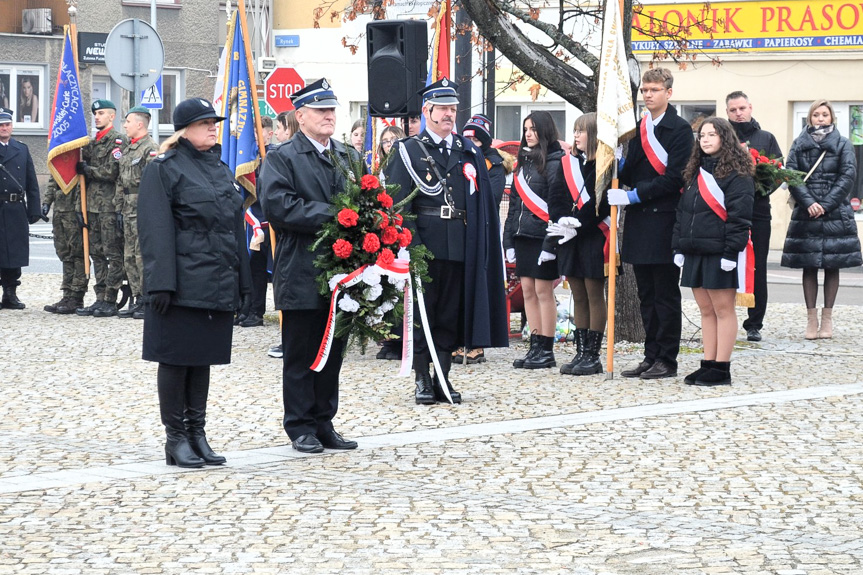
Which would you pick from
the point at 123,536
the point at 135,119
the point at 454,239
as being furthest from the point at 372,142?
the point at 123,536

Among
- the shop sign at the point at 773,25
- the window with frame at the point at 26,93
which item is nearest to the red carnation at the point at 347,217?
the shop sign at the point at 773,25

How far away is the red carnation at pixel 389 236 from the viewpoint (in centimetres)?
821

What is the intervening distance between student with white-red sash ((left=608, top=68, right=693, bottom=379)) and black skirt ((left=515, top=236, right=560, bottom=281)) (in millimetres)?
632

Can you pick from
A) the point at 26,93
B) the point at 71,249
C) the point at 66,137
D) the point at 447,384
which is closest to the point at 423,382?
the point at 447,384

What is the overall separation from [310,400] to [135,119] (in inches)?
294

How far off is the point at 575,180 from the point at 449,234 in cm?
202

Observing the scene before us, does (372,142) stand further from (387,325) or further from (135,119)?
(387,325)

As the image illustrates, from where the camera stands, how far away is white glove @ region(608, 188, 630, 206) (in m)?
11.2

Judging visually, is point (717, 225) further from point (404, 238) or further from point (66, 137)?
point (66, 137)

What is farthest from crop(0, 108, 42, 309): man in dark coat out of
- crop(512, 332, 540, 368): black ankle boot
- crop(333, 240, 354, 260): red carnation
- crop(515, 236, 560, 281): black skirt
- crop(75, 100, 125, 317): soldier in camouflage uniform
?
crop(333, 240, 354, 260): red carnation

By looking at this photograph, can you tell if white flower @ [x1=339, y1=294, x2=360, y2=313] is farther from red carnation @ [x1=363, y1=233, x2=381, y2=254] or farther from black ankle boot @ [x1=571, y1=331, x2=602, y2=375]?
black ankle boot @ [x1=571, y1=331, x2=602, y2=375]

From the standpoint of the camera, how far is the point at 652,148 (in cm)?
1125

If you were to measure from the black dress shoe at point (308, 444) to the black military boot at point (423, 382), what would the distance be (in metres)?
1.85

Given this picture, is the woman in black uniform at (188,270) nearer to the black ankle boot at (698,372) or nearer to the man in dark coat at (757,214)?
the black ankle boot at (698,372)
